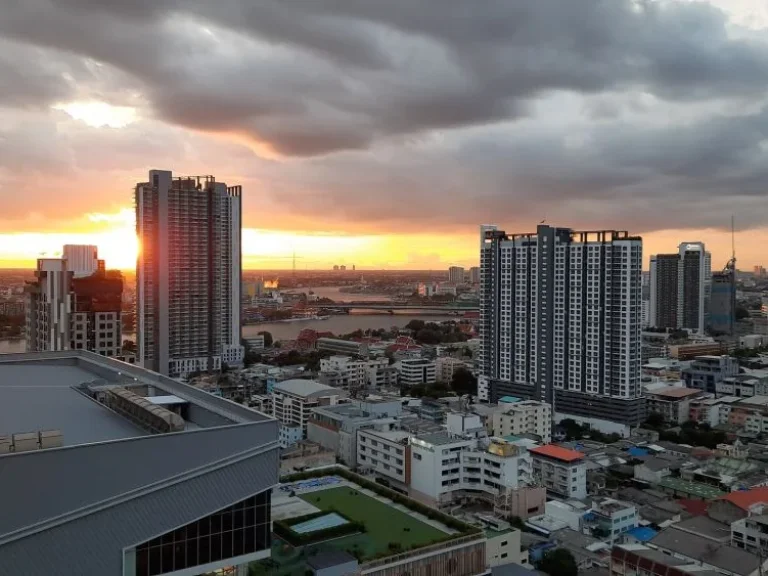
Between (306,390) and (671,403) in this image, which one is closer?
(306,390)

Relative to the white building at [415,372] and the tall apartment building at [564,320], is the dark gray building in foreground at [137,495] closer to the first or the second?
the tall apartment building at [564,320]

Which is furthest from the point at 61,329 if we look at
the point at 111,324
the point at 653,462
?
the point at 653,462

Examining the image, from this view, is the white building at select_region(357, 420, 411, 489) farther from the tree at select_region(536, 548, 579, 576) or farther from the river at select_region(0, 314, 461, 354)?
the river at select_region(0, 314, 461, 354)

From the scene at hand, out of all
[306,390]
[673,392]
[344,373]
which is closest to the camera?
[306,390]

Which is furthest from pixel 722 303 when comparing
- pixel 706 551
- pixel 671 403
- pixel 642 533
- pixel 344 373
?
pixel 706 551

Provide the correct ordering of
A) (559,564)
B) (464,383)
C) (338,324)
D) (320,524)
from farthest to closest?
(338,324)
(464,383)
(559,564)
(320,524)

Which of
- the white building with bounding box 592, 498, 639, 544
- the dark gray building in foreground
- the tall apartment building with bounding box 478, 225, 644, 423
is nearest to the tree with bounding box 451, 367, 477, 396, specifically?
the tall apartment building with bounding box 478, 225, 644, 423

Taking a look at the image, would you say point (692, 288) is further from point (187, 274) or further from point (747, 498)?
point (747, 498)
